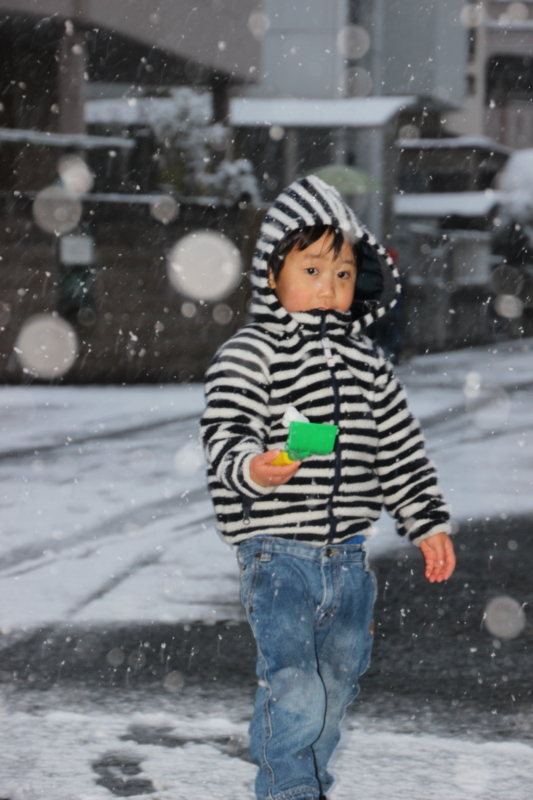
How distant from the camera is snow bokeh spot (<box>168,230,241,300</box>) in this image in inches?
663

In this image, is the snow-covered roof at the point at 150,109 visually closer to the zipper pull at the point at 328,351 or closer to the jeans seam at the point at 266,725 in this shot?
the zipper pull at the point at 328,351

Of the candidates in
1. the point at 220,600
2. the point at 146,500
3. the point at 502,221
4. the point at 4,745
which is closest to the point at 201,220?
the point at 146,500

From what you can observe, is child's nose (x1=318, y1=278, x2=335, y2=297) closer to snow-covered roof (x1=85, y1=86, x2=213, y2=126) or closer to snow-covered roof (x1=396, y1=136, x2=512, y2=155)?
snow-covered roof (x1=85, y1=86, x2=213, y2=126)

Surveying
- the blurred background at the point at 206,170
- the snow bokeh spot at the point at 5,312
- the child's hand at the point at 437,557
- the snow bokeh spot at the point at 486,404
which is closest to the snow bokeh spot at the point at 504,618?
the child's hand at the point at 437,557

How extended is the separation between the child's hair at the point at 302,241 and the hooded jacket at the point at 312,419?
26 millimetres

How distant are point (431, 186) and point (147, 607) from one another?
27.5 m

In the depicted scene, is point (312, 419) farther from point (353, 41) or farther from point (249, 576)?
point (353, 41)

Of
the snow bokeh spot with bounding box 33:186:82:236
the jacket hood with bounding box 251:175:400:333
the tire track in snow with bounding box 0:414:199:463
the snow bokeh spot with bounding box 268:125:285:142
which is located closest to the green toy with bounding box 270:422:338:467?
the jacket hood with bounding box 251:175:400:333

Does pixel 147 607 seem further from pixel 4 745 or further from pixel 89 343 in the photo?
pixel 89 343

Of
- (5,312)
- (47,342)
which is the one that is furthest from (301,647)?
(47,342)

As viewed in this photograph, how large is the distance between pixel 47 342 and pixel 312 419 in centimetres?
1386

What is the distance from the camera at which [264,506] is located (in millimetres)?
2611

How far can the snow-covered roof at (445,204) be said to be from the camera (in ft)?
87.9

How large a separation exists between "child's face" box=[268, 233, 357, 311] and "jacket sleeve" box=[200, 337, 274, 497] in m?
0.16
